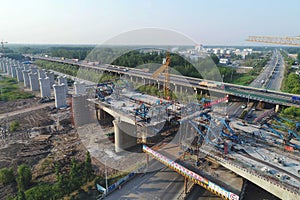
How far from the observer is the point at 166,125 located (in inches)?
803

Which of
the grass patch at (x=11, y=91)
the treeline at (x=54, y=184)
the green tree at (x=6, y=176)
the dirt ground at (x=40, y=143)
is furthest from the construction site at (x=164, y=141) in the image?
the grass patch at (x=11, y=91)

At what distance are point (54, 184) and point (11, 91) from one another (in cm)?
3725

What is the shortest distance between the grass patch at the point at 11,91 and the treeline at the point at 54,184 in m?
28.2

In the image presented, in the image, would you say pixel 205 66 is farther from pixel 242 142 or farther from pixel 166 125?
pixel 242 142

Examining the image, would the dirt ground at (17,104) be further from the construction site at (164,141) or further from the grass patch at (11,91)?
the grass patch at (11,91)

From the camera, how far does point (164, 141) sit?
18578 millimetres

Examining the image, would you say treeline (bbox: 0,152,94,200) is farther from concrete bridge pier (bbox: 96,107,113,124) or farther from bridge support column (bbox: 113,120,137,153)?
concrete bridge pier (bbox: 96,107,113,124)

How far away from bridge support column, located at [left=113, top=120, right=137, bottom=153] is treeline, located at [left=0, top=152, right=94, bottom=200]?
16.2 feet

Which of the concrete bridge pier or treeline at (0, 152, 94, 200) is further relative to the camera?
the concrete bridge pier

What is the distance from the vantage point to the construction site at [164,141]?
13000 mm

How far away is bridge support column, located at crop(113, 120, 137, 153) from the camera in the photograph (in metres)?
20.6

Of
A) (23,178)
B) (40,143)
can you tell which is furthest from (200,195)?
(40,143)

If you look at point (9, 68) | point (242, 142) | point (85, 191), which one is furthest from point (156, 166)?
point (9, 68)

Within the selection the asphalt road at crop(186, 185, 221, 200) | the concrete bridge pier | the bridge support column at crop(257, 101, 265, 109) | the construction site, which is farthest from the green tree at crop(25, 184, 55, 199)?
the bridge support column at crop(257, 101, 265, 109)
